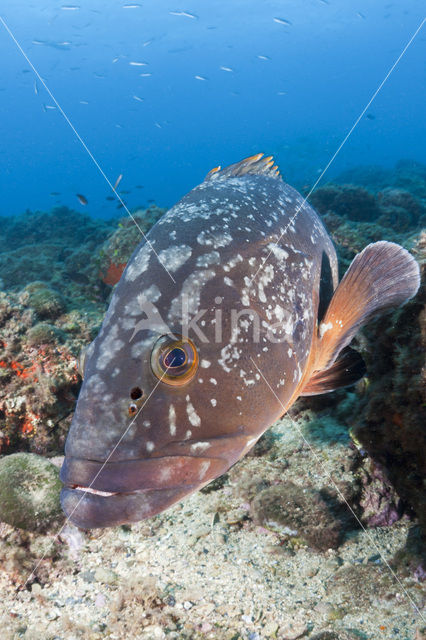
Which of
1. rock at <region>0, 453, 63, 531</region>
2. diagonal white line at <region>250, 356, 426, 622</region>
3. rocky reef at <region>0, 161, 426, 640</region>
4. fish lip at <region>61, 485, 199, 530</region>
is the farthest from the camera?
rock at <region>0, 453, 63, 531</region>

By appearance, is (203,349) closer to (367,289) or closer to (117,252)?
(367,289)

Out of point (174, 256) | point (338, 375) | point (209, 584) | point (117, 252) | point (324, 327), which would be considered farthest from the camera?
point (117, 252)

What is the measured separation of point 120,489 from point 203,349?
2.84ft

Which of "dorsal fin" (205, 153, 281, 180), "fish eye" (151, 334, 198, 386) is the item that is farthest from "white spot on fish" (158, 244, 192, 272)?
"dorsal fin" (205, 153, 281, 180)

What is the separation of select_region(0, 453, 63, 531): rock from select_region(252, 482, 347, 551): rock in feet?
6.76

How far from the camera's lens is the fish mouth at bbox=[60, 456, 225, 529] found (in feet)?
6.05

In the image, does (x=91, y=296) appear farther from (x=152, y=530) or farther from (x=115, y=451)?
(x=115, y=451)

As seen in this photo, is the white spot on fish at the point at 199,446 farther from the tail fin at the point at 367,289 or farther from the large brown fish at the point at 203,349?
the tail fin at the point at 367,289

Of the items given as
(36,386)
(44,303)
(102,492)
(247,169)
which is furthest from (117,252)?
(102,492)

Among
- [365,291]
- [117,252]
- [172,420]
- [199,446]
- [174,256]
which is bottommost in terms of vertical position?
[117,252]

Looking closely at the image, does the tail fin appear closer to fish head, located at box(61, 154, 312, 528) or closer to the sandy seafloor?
fish head, located at box(61, 154, 312, 528)

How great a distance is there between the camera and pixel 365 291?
310 cm

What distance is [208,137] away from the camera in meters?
182

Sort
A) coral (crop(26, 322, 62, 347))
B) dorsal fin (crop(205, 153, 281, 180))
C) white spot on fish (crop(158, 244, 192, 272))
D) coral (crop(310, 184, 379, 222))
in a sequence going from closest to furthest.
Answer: white spot on fish (crop(158, 244, 192, 272)) → dorsal fin (crop(205, 153, 281, 180)) → coral (crop(26, 322, 62, 347)) → coral (crop(310, 184, 379, 222))
